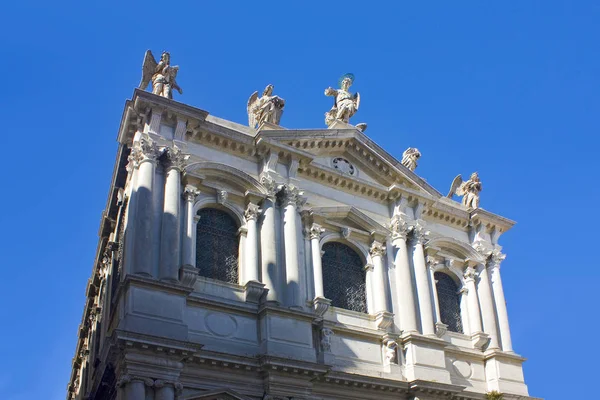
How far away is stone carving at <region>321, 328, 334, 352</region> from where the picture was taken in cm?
2169

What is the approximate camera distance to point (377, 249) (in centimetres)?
2500

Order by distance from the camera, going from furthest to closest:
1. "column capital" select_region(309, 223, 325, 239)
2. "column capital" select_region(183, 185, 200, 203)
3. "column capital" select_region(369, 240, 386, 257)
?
"column capital" select_region(369, 240, 386, 257)
"column capital" select_region(309, 223, 325, 239)
"column capital" select_region(183, 185, 200, 203)

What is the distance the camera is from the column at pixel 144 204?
19781mm

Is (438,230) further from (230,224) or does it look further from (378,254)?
(230,224)

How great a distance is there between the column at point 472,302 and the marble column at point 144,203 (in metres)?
11.7

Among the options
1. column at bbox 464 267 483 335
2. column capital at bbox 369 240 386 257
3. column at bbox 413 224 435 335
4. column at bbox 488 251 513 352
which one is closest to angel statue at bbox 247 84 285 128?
column capital at bbox 369 240 386 257

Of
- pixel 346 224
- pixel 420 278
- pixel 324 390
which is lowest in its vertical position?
pixel 324 390

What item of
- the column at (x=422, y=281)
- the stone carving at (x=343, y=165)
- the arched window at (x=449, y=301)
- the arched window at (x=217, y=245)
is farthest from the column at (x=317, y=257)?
the arched window at (x=449, y=301)

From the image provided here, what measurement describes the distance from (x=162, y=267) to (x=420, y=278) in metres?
8.93

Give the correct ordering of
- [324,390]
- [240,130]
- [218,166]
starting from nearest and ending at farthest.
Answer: [324,390] < [218,166] < [240,130]

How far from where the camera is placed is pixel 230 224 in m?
22.8

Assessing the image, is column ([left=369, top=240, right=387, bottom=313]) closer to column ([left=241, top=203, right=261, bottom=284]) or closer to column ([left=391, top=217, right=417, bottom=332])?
column ([left=391, top=217, right=417, bottom=332])

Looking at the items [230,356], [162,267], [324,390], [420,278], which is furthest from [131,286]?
[420,278]

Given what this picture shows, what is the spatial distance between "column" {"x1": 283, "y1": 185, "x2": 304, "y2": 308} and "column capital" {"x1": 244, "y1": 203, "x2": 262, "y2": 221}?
→ 0.90 meters
